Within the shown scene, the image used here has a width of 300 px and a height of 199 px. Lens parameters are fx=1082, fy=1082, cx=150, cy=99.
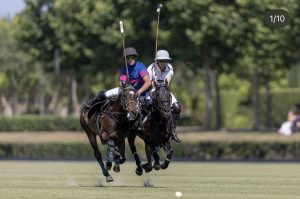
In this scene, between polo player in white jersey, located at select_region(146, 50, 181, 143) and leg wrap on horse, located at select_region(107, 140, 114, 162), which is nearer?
leg wrap on horse, located at select_region(107, 140, 114, 162)

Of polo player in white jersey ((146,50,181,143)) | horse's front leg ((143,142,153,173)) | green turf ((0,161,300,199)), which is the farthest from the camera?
polo player in white jersey ((146,50,181,143))

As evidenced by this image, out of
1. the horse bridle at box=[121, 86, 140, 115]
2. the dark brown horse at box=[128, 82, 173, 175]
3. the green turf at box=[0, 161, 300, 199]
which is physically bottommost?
the green turf at box=[0, 161, 300, 199]

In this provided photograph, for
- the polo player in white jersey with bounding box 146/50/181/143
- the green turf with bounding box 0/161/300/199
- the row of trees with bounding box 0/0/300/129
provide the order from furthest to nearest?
the row of trees with bounding box 0/0/300/129 < the polo player in white jersey with bounding box 146/50/181/143 < the green turf with bounding box 0/161/300/199

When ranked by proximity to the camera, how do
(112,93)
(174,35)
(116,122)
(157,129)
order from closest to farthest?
(116,122) < (157,129) < (112,93) < (174,35)

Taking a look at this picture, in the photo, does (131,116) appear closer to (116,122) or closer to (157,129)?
(116,122)

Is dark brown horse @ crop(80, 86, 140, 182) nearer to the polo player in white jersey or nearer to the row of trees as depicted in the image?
the polo player in white jersey

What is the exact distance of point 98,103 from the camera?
1970 centimetres

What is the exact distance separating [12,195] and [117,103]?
13.2 ft

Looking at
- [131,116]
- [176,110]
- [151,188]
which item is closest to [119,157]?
[131,116]

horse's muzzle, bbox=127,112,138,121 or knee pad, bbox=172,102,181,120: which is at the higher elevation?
horse's muzzle, bbox=127,112,138,121

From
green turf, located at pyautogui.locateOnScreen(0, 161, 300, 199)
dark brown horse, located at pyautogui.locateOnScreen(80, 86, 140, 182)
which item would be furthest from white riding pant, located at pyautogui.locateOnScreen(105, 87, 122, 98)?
green turf, located at pyautogui.locateOnScreen(0, 161, 300, 199)

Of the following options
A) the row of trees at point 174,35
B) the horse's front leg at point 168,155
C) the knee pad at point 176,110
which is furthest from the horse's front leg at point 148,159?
the row of trees at point 174,35

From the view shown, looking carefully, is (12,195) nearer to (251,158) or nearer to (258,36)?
(251,158)

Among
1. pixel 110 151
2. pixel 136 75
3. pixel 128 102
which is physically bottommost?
pixel 110 151
